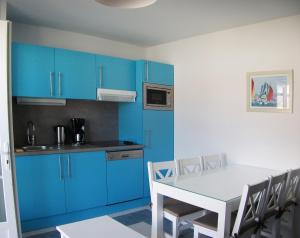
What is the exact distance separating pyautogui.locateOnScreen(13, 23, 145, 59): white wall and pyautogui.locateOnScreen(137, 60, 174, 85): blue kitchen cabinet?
1.88 ft

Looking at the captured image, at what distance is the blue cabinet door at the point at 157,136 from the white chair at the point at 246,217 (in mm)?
1673

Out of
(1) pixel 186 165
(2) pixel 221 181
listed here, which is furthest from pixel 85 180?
(2) pixel 221 181

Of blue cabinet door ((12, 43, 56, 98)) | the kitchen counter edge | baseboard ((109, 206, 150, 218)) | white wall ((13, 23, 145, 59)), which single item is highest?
white wall ((13, 23, 145, 59))

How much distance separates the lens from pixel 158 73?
12.9ft

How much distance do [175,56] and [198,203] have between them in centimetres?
250

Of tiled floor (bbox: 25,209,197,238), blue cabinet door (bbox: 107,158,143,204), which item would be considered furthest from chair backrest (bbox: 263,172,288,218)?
blue cabinet door (bbox: 107,158,143,204)

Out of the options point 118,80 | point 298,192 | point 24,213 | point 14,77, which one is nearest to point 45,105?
point 14,77

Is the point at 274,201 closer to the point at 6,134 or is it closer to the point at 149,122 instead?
the point at 149,122

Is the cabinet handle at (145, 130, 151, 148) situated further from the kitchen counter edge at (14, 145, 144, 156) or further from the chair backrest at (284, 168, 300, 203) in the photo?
the chair backrest at (284, 168, 300, 203)

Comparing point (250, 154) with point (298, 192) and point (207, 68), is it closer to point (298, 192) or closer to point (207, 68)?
point (298, 192)

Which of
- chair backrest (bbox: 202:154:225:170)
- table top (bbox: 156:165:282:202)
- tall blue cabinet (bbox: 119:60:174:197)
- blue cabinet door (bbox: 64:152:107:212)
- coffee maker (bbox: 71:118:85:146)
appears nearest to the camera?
table top (bbox: 156:165:282:202)

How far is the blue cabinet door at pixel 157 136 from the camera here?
3.85 metres

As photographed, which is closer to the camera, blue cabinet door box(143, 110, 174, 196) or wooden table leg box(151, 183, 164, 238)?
wooden table leg box(151, 183, 164, 238)

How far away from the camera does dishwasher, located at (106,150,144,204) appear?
351 cm
